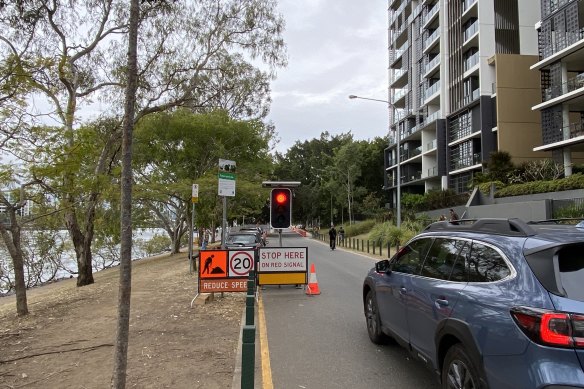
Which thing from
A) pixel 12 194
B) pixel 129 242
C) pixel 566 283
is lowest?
pixel 566 283

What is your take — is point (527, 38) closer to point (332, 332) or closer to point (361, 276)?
point (361, 276)

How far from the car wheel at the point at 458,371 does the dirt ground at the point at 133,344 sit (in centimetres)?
241

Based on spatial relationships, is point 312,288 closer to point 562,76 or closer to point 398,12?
point 562,76

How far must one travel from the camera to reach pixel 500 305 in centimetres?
348

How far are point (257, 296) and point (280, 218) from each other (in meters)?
1.96

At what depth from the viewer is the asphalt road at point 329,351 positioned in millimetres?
5379

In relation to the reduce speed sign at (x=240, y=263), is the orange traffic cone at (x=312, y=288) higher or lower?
lower

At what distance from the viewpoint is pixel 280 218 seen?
11.9m

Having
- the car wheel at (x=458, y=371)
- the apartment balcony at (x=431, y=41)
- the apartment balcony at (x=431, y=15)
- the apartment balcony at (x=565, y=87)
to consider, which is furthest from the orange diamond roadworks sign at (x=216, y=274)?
the apartment balcony at (x=431, y=15)

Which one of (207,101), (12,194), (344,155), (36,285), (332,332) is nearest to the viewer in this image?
(332,332)

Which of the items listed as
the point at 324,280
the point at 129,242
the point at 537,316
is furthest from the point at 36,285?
the point at 537,316

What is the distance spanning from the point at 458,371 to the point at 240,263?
7.27 meters

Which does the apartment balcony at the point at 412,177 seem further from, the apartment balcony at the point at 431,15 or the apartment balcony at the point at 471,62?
the apartment balcony at the point at 431,15

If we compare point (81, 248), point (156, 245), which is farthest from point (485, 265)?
point (156, 245)
